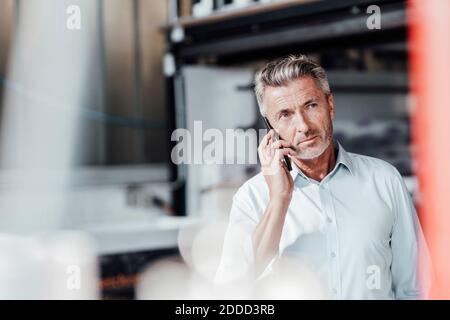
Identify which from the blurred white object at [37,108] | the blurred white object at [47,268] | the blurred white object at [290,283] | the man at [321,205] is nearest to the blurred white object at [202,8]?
the blurred white object at [37,108]

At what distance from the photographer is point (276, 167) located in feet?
4.93

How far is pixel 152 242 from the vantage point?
255 centimetres

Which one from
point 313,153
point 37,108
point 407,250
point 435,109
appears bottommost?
point 407,250

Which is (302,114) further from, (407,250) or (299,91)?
(407,250)

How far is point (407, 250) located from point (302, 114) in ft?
1.20

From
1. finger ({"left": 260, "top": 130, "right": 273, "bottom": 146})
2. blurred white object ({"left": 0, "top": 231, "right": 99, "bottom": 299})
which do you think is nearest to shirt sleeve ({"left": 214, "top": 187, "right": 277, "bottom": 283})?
finger ({"left": 260, "top": 130, "right": 273, "bottom": 146})

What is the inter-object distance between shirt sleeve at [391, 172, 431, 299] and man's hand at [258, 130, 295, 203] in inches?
9.3

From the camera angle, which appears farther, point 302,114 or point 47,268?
point 47,268

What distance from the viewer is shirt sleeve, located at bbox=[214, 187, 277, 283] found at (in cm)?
150

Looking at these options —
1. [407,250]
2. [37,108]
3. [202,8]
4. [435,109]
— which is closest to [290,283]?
[407,250]

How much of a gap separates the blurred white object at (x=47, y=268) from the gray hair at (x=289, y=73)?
1.00 m

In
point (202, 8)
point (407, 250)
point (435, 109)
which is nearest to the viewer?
point (407, 250)

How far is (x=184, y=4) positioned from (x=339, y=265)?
2029 millimetres
